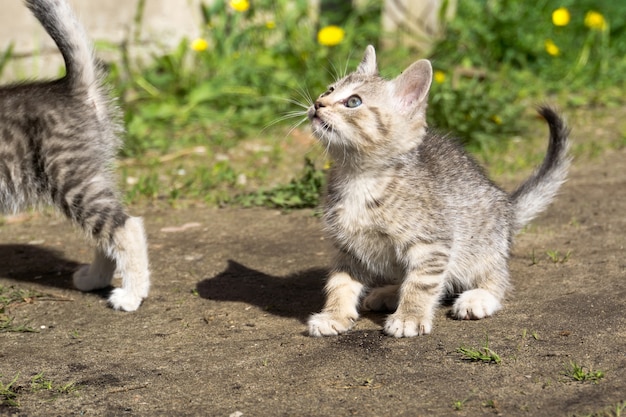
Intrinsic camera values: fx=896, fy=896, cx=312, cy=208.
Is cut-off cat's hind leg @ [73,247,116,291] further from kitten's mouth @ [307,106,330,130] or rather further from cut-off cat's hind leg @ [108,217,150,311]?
kitten's mouth @ [307,106,330,130]

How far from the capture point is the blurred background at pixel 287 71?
7.02m

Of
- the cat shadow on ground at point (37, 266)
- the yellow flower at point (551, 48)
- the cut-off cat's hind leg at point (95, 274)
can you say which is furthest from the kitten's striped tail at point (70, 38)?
the yellow flower at point (551, 48)

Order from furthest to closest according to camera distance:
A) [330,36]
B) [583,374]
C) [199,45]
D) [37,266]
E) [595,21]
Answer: [595,21] → [199,45] → [330,36] → [37,266] → [583,374]

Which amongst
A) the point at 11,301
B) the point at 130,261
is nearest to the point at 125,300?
the point at 130,261

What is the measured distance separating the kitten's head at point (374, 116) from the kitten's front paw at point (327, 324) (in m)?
0.74

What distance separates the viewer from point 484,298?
4.25m

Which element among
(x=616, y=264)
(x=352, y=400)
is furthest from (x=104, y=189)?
(x=616, y=264)

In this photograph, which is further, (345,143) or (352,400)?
(345,143)

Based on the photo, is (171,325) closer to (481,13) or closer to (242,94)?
(242,94)

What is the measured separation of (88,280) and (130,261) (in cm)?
39

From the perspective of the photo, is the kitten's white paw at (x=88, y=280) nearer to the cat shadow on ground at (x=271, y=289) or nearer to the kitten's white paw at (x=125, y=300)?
the kitten's white paw at (x=125, y=300)

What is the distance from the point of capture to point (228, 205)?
6348 mm

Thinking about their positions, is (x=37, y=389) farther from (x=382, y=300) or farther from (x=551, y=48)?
(x=551, y=48)

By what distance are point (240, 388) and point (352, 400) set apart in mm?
471
